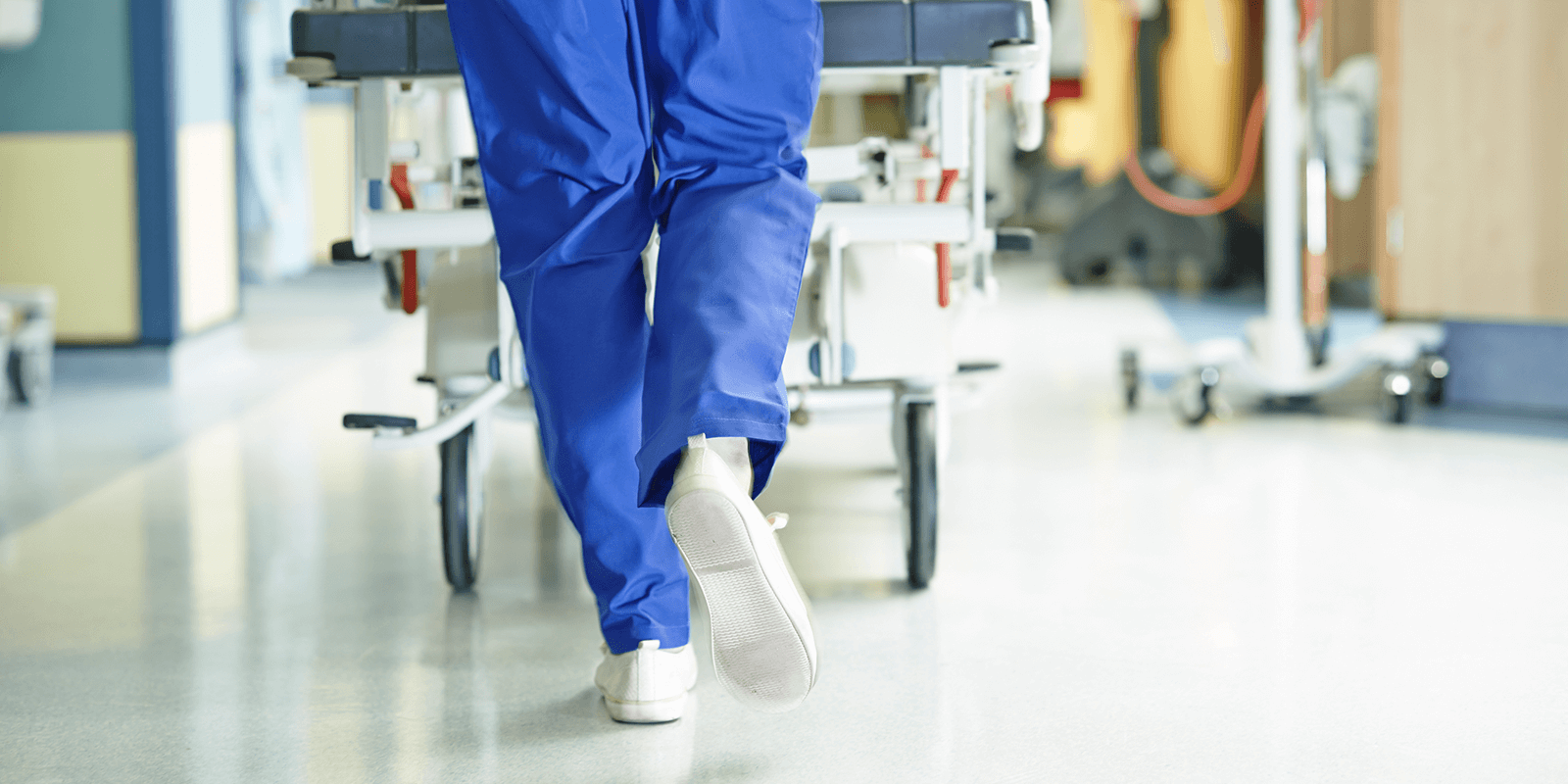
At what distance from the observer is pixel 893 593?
5.85ft

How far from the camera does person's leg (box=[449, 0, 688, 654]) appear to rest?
124 centimetres

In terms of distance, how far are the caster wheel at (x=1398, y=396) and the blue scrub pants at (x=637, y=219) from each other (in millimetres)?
2043

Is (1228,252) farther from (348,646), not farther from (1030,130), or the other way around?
(348,646)

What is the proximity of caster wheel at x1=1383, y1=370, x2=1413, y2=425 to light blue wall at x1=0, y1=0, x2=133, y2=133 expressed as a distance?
309 centimetres

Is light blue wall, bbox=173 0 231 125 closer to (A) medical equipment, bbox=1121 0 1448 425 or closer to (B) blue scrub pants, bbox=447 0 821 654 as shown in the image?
(A) medical equipment, bbox=1121 0 1448 425

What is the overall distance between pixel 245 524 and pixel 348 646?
0.70 metres

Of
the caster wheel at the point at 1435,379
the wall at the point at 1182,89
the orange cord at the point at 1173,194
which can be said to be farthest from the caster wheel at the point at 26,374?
the wall at the point at 1182,89

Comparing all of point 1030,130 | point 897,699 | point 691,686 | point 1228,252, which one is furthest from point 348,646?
point 1228,252

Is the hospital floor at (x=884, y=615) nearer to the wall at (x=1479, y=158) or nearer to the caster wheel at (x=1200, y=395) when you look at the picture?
the caster wheel at (x=1200, y=395)

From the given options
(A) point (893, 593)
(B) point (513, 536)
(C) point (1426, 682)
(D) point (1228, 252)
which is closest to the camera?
(C) point (1426, 682)

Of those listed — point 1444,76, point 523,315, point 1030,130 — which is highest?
point 1444,76

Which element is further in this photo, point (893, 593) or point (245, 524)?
point (245, 524)

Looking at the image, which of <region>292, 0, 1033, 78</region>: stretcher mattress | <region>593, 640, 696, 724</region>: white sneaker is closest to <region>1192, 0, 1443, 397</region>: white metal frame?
<region>292, 0, 1033, 78</region>: stretcher mattress

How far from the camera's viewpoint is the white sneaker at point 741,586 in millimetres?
1060
